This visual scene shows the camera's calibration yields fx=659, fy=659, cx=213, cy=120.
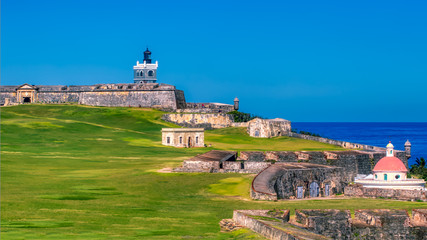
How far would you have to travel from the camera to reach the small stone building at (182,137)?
7275cm

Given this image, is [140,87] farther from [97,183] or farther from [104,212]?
[104,212]

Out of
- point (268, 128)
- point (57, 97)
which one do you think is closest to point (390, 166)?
point (268, 128)

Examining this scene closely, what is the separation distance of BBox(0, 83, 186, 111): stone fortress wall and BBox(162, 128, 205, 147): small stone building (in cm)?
4013

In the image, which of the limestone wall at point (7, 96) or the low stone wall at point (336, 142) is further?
the limestone wall at point (7, 96)

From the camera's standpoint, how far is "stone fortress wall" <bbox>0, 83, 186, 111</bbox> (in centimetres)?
11606

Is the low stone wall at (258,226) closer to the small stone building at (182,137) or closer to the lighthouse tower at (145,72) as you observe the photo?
the small stone building at (182,137)

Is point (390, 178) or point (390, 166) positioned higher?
point (390, 166)

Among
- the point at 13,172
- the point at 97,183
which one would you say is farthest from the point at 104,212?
the point at 13,172

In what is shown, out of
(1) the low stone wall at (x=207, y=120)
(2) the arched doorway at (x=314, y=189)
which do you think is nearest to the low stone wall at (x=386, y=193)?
(2) the arched doorway at (x=314, y=189)

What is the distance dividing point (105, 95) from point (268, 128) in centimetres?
3784

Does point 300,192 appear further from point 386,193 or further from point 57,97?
point 57,97

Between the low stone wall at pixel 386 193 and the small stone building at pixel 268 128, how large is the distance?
53252mm

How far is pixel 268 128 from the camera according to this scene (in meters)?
93.2

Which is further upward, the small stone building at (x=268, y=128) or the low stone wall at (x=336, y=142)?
the small stone building at (x=268, y=128)
